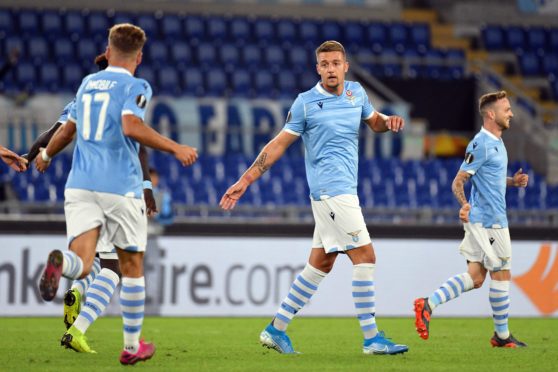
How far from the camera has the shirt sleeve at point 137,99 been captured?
282 inches

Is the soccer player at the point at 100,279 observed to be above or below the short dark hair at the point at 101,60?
below

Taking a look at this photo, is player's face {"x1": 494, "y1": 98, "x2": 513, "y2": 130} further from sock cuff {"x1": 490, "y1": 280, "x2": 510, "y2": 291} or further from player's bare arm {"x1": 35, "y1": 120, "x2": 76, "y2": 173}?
player's bare arm {"x1": 35, "y1": 120, "x2": 76, "y2": 173}

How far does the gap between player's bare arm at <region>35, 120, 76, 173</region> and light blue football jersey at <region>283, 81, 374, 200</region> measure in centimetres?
179

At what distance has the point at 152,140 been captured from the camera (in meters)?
7.06

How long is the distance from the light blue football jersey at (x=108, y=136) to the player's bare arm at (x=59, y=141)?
0.34 meters

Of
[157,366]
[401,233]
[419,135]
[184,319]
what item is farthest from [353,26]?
[157,366]

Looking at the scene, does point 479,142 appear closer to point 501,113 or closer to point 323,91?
point 501,113

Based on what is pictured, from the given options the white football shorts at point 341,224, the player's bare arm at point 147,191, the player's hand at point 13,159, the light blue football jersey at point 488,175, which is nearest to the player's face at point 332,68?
the white football shorts at point 341,224

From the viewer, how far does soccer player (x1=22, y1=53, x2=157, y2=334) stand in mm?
8367

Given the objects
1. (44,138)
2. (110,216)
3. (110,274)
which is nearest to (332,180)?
(110,274)

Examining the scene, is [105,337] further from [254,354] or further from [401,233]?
[401,233]

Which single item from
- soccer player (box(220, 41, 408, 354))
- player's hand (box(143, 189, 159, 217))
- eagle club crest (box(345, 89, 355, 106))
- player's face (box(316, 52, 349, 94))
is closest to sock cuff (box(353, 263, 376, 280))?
soccer player (box(220, 41, 408, 354))

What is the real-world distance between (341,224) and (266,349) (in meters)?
1.42

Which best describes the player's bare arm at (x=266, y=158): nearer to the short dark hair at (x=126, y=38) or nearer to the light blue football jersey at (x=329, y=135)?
the light blue football jersey at (x=329, y=135)
